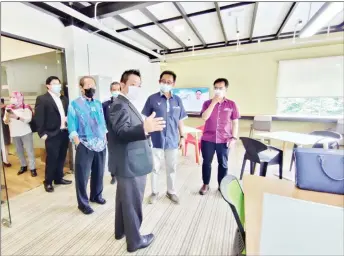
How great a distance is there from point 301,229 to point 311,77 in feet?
16.1

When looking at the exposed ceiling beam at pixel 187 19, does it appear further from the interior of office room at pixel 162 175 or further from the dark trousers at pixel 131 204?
the dark trousers at pixel 131 204

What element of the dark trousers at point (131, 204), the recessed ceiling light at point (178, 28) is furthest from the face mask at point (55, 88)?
the recessed ceiling light at point (178, 28)

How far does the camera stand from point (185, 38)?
15.3 feet

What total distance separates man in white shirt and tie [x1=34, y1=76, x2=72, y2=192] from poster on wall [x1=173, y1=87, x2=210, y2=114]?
3.85m

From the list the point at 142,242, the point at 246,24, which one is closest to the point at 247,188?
the point at 142,242

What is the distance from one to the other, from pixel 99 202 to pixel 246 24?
4108mm

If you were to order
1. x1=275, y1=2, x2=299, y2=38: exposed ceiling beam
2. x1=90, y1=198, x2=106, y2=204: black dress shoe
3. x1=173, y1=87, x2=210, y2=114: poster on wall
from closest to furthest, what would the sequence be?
x1=90, y1=198, x2=106, y2=204: black dress shoe
x1=275, y1=2, x2=299, y2=38: exposed ceiling beam
x1=173, y1=87, x2=210, y2=114: poster on wall

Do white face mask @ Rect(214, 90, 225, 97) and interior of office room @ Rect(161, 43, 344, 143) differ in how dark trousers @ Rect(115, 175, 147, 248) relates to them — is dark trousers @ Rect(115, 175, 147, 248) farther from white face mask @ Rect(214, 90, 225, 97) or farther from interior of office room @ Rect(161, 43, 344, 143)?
interior of office room @ Rect(161, 43, 344, 143)

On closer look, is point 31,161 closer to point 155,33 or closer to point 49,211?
point 49,211

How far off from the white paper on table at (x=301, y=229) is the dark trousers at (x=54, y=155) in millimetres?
2721

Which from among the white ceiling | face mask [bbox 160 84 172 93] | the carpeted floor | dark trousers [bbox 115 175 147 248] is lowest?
the carpeted floor

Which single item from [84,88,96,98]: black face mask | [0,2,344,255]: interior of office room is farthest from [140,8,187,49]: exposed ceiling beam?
[84,88,96,98]: black face mask

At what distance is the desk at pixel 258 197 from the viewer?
0.85 m

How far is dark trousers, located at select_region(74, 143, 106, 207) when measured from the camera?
2078 millimetres
